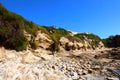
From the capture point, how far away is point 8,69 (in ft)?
44.4

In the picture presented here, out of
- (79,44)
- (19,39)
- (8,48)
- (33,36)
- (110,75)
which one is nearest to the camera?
(110,75)

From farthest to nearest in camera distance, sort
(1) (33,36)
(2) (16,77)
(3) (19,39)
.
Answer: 1. (1) (33,36)
2. (3) (19,39)
3. (2) (16,77)

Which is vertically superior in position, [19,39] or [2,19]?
[2,19]

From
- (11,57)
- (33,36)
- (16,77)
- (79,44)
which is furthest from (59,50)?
(16,77)

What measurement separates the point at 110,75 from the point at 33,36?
38.6 feet

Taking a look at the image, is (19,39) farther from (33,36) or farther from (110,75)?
(110,75)

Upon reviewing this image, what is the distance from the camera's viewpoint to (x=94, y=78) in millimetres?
14180

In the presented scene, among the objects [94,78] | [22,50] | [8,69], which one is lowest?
[94,78]

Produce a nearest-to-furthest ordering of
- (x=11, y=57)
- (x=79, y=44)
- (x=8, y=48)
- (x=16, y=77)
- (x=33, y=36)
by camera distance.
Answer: (x=16, y=77) → (x=11, y=57) → (x=8, y=48) → (x=33, y=36) → (x=79, y=44)

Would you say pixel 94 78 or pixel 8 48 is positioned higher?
pixel 8 48

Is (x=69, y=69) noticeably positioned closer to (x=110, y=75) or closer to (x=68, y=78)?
(x=68, y=78)

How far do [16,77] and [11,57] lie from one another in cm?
462

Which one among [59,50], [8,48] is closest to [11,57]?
[8,48]

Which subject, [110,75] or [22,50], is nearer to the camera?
[110,75]
